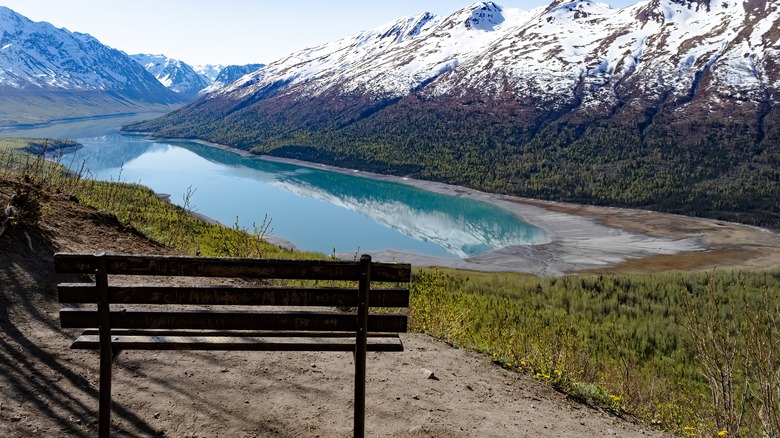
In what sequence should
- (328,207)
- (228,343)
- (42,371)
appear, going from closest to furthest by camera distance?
(228,343) → (42,371) → (328,207)

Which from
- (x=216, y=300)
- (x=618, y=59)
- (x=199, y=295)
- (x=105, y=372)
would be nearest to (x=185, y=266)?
(x=199, y=295)

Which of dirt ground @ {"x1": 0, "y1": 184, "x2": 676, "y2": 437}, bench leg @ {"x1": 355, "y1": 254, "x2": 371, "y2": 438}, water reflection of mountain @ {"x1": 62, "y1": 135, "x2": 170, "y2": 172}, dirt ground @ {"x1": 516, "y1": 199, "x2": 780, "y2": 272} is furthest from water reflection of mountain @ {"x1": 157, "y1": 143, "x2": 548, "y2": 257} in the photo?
bench leg @ {"x1": 355, "y1": 254, "x2": 371, "y2": 438}

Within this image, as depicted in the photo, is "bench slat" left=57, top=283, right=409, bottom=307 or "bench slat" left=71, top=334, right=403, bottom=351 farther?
"bench slat" left=71, top=334, right=403, bottom=351

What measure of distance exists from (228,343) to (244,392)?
4.95 ft

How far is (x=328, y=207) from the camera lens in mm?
80312

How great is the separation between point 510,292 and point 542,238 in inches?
1220

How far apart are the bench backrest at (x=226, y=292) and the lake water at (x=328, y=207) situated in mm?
38422

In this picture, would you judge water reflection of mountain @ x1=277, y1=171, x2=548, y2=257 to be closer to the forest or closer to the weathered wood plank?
the forest

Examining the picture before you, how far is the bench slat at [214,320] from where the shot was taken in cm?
552

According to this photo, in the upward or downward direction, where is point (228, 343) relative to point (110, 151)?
downward

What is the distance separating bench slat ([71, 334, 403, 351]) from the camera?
582 cm

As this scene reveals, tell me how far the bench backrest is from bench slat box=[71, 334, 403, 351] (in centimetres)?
34

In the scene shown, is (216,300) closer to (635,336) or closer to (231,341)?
(231,341)

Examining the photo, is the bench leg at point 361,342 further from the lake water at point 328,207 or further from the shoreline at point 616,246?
the shoreline at point 616,246
